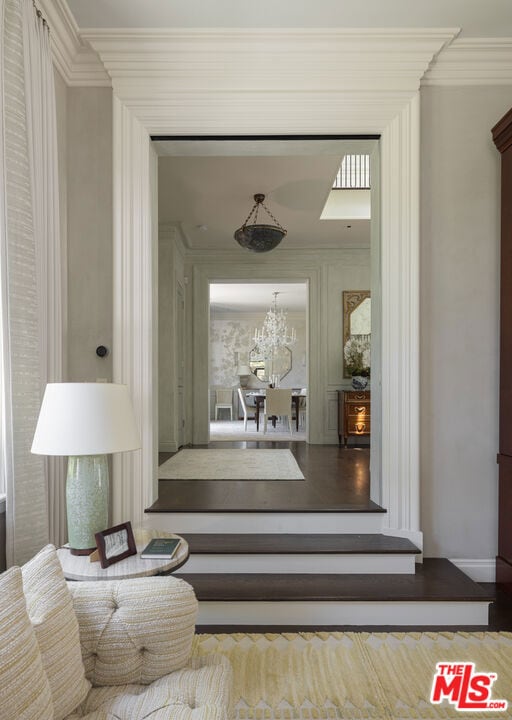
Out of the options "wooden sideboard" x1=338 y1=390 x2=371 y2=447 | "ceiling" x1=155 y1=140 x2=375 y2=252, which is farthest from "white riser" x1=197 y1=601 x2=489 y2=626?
"wooden sideboard" x1=338 y1=390 x2=371 y2=447

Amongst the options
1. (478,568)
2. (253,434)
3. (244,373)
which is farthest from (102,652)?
(244,373)

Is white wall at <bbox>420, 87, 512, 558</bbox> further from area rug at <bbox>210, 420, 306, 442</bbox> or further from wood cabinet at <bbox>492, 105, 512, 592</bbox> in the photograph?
area rug at <bbox>210, 420, 306, 442</bbox>

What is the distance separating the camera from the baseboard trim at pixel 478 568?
2789 mm

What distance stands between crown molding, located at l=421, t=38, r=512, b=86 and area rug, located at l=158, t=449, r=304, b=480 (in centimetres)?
313

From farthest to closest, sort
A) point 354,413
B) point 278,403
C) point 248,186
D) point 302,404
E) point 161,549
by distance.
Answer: point 302,404 < point 278,403 < point 354,413 < point 248,186 < point 161,549

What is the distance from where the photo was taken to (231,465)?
14.9 feet

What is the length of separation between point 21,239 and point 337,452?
453cm

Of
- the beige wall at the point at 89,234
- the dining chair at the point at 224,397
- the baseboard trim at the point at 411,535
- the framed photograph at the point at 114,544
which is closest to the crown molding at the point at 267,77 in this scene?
the beige wall at the point at 89,234

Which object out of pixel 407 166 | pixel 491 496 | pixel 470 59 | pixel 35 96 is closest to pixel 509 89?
pixel 470 59

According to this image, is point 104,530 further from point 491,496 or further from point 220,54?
point 220,54

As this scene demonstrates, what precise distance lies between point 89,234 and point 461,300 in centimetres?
238

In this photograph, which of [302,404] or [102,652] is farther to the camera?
[302,404]

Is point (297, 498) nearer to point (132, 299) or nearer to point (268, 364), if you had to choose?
point (132, 299)

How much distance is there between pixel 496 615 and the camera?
2.42 meters
